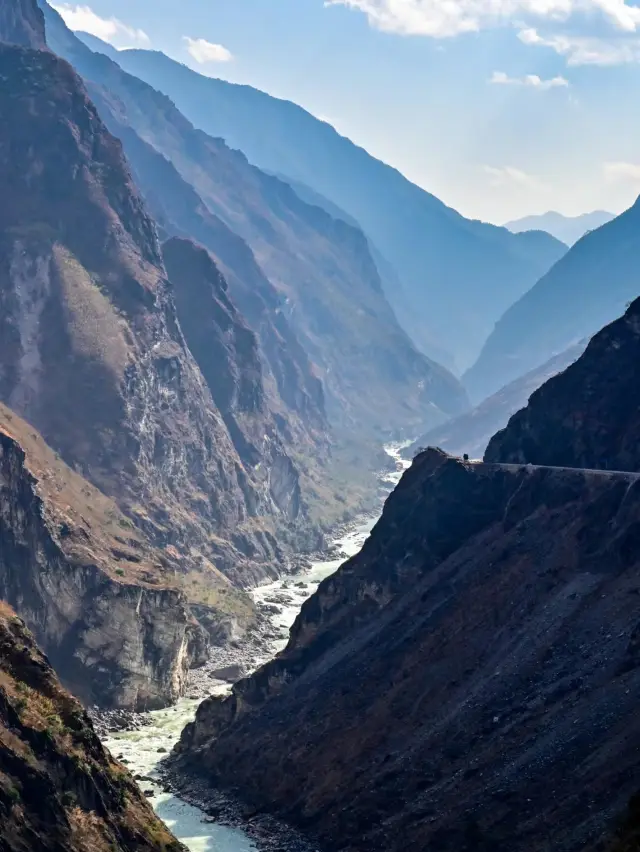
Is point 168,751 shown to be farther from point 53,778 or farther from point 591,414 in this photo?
point 591,414

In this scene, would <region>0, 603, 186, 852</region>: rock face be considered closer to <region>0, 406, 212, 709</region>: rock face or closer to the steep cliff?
<region>0, 406, 212, 709</region>: rock face

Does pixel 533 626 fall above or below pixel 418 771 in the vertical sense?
above

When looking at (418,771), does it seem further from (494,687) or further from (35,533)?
(35,533)

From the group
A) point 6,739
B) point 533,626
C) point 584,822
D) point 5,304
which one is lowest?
point 584,822

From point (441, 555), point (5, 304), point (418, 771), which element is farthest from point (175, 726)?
point (5, 304)

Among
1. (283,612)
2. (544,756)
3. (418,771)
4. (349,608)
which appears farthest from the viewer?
(283,612)

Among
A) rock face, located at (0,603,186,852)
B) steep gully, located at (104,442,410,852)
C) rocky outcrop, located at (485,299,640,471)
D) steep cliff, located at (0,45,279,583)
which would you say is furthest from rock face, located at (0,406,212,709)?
rock face, located at (0,603,186,852)

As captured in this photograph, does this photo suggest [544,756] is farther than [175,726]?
No
